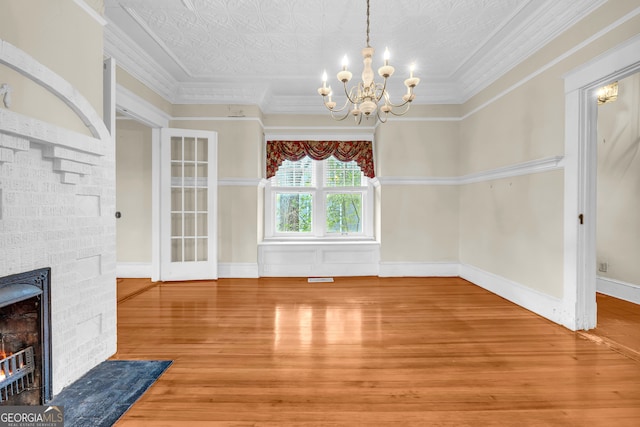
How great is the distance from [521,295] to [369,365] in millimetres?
2244

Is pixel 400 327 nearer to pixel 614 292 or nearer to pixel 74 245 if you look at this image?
pixel 74 245

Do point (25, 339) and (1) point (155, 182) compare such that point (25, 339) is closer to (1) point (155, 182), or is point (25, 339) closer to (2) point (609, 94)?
(1) point (155, 182)

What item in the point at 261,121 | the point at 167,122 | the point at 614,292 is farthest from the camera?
the point at 261,121

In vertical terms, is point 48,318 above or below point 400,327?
above

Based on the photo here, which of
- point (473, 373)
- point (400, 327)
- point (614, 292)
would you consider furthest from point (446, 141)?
point (473, 373)

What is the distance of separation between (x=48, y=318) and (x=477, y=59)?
4727 mm

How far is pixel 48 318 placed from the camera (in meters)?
1.73

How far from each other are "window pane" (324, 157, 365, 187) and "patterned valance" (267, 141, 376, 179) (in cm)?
24

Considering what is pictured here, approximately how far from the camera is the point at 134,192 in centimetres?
479

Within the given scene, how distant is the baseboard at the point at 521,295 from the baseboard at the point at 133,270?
4840mm

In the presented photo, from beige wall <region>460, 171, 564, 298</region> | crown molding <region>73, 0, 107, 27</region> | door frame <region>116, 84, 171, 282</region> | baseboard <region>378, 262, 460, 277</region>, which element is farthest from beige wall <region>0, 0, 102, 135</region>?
baseboard <region>378, 262, 460, 277</region>

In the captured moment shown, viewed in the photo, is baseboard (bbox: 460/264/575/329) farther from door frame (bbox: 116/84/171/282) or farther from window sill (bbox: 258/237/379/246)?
door frame (bbox: 116/84/171/282)

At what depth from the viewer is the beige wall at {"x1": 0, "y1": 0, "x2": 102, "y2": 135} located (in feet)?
5.11

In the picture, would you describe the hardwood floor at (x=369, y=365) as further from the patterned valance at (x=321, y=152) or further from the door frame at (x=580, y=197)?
the patterned valance at (x=321, y=152)
